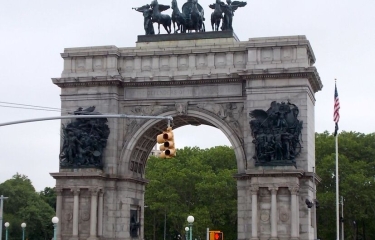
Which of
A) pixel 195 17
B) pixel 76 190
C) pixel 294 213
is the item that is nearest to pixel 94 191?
pixel 76 190

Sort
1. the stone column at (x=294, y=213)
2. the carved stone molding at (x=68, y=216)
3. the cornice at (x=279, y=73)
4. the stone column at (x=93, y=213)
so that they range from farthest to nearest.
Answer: the carved stone molding at (x=68, y=216), the stone column at (x=93, y=213), the cornice at (x=279, y=73), the stone column at (x=294, y=213)

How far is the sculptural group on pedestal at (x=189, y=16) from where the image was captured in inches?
2292

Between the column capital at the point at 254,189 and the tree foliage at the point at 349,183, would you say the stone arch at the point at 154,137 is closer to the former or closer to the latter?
the column capital at the point at 254,189

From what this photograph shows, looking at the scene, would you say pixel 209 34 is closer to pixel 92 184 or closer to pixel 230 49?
pixel 230 49

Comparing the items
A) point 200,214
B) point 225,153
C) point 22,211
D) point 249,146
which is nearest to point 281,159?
point 249,146

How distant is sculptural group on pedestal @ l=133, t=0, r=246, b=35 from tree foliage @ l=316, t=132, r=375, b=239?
1234 inches

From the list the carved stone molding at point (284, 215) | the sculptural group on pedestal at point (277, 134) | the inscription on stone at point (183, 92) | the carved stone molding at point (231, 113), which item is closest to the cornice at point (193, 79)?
the inscription on stone at point (183, 92)

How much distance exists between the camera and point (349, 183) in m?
84.5

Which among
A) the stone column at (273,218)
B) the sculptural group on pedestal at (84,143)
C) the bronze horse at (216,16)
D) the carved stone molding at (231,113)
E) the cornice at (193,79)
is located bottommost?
the stone column at (273,218)

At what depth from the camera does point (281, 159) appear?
5341 centimetres

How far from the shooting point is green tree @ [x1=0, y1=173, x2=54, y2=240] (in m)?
104

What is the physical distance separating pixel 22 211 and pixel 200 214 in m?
25.5

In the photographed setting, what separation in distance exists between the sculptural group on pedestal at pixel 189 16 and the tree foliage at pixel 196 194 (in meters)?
35.1

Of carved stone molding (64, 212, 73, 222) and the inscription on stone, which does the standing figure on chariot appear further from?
carved stone molding (64, 212, 73, 222)
